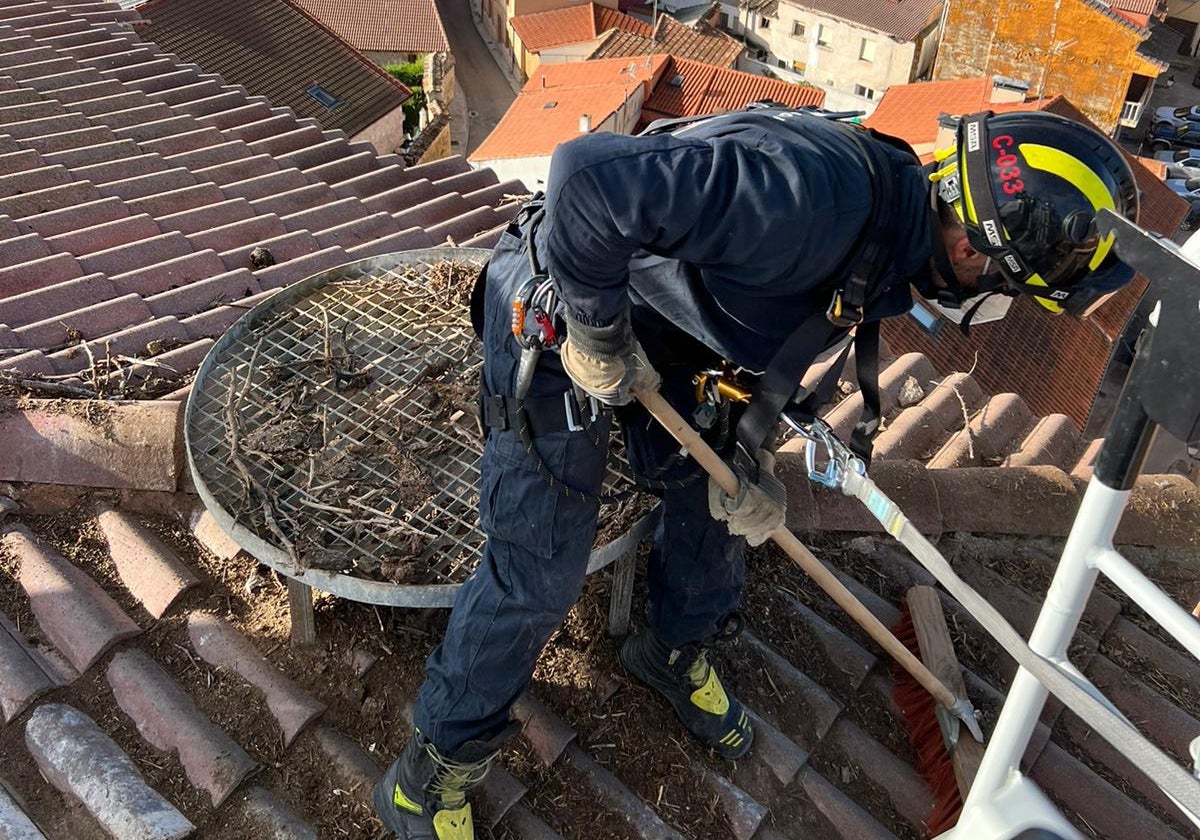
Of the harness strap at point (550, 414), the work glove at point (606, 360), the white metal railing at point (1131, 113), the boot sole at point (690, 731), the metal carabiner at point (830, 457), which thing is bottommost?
the white metal railing at point (1131, 113)

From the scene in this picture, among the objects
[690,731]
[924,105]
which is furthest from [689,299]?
[924,105]

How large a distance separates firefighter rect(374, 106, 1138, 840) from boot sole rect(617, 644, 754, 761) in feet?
0.05

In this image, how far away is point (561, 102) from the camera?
68.2ft

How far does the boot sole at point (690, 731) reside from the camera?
308 cm

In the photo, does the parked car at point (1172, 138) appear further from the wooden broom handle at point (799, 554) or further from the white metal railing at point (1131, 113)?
the wooden broom handle at point (799, 554)

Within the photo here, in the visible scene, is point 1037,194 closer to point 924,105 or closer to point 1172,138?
point 924,105

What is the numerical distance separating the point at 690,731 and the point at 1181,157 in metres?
27.7

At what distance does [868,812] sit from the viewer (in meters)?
3.07

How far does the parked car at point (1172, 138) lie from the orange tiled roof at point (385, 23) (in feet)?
63.7

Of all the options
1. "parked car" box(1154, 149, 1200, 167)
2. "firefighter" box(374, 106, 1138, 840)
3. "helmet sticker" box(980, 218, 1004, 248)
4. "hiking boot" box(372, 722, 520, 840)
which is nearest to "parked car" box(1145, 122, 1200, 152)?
"parked car" box(1154, 149, 1200, 167)

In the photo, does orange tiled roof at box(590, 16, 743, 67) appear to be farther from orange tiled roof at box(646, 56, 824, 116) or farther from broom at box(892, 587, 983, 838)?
broom at box(892, 587, 983, 838)

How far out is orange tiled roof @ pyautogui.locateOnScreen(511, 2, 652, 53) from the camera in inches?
1067

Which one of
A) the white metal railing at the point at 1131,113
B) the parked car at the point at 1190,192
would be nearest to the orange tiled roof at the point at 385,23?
the white metal railing at the point at 1131,113

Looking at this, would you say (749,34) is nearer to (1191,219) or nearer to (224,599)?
(1191,219)
